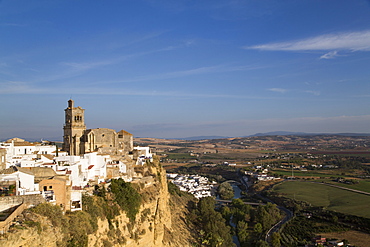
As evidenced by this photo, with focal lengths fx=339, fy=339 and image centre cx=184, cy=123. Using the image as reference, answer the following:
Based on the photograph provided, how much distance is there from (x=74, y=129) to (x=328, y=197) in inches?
1765

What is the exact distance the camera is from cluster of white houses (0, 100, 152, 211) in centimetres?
1577

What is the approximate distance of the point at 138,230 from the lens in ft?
66.7

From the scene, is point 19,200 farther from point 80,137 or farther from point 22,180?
point 80,137

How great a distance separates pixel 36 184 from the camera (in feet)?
53.5

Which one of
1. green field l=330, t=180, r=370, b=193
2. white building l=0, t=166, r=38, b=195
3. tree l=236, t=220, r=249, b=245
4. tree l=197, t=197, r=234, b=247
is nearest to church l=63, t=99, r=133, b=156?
tree l=197, t=197, r=234, b=247

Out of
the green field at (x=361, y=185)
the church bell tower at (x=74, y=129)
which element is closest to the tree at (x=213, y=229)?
the church bell tower at (x=74, y=129)

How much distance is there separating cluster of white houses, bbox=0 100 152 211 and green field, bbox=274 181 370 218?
32.6 metres

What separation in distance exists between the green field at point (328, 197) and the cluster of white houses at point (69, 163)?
32564 mm

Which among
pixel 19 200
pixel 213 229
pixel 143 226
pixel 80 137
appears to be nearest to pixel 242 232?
pixel 213 229

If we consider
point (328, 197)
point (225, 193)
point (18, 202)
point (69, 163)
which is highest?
point (69, 163)

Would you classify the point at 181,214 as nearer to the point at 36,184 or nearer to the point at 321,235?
the point at 321,235

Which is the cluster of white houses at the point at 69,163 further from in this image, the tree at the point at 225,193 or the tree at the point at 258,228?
the tree at the point at 225,193

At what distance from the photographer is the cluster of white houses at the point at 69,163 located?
15773mm

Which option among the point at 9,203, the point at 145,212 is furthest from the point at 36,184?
the point at 145,212
